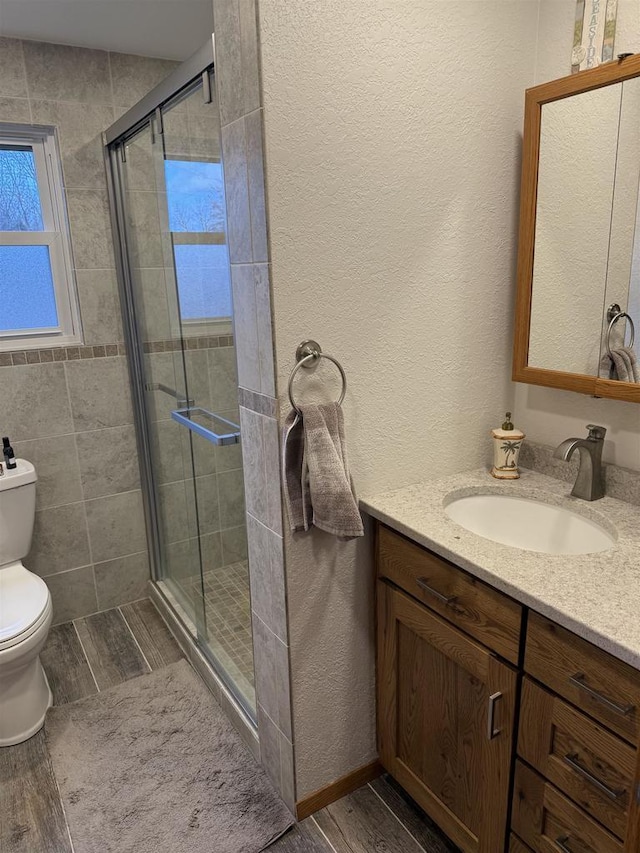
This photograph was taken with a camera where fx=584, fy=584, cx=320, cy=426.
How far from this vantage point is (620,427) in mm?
1474

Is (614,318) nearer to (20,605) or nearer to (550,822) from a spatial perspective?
(550,822)

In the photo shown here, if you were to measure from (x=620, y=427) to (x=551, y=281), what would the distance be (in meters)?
0.42

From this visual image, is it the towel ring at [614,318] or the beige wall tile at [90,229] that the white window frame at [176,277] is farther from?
the towel ring at [614,318]

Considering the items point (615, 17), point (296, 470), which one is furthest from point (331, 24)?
point (296, 470)

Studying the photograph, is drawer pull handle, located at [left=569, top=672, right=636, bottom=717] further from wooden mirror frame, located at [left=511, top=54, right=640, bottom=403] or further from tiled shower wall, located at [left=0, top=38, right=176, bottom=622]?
tiled shower wall, located at [left=0, top=38, right=176, bottom=622]

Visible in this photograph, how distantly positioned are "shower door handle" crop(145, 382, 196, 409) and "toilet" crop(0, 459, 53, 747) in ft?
1.80

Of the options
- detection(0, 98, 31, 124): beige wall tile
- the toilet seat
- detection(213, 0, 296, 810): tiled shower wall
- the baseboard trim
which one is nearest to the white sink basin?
detection(213, 0, 296, 810): tiled shower wall

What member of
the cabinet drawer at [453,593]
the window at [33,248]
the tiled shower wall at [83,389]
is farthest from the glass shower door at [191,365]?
the cabinet drawer at [453,593]

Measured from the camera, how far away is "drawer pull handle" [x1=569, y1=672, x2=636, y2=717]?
952 mm

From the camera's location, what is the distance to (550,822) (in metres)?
1.15

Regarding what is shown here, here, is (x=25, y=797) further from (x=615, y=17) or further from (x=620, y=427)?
(x=615, y=17)

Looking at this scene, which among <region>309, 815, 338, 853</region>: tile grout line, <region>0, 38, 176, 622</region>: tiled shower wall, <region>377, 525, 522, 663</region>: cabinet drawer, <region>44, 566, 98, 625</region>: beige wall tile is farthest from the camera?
<region>44, 566, 98, 625</region>: beige wall tile

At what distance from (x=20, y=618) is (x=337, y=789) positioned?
1108 mm

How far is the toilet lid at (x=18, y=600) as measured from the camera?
5.94ft
